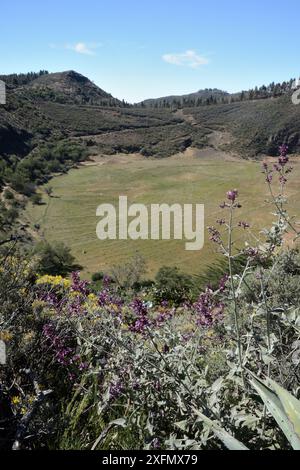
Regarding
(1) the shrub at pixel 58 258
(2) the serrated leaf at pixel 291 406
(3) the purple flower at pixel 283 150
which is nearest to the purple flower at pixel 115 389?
(2) the serrated leaf at pixel 291 406

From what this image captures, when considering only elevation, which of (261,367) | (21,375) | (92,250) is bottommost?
(92,250)

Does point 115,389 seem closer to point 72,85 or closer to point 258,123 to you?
point 258,123

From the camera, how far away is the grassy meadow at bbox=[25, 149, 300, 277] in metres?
32.3

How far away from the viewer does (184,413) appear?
2.32m

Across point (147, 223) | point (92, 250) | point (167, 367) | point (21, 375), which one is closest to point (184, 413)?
point (167, 367)

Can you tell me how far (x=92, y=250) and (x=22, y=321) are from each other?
1272 inches
